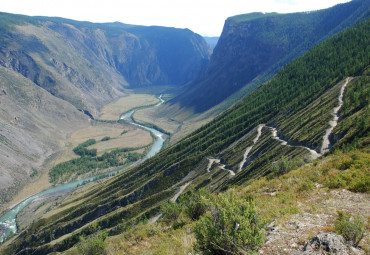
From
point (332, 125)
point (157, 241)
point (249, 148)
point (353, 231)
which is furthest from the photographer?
point (249, 148)

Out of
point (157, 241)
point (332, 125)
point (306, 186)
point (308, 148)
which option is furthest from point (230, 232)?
point (332, 125)

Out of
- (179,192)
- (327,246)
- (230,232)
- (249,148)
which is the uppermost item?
(327,246)

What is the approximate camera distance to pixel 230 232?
17.7m

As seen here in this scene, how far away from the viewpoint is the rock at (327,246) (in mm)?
16094

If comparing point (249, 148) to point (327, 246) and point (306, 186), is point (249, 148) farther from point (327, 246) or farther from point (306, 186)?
point (327, 246)

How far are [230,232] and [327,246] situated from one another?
6059 millimetres

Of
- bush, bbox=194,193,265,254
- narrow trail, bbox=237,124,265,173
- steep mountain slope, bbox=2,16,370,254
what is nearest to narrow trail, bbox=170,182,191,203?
steep mountain slope, bbox=2,16,370,254

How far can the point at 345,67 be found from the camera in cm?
14550

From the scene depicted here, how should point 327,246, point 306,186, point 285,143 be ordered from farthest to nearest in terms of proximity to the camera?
point 285,143, point 306,186, point 327,246

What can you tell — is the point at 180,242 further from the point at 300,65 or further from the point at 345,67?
the point at 300,65

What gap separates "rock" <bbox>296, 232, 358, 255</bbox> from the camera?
16.1 meters

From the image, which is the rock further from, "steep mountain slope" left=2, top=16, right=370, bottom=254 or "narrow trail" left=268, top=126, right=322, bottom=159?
"narrow trail" left=268, top=126, right=322, bottom=159

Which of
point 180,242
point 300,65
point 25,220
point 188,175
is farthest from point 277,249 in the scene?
point 300,65

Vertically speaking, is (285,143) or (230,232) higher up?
(230,232)
